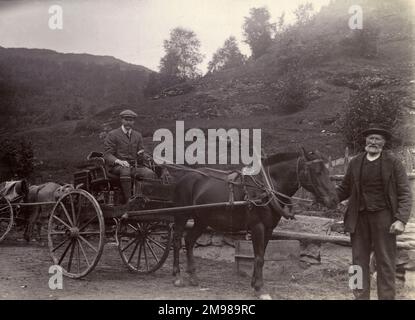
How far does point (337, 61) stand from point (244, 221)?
144 feet

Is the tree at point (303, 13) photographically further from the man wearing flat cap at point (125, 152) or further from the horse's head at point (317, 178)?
the horse's head at point (317, 178)

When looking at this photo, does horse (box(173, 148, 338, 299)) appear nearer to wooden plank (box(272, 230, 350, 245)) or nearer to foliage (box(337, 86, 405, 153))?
wooden plank (box(272, 230, 350, 245))

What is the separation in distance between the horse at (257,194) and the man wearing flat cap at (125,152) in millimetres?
820

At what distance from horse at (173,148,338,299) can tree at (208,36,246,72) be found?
60.8 m

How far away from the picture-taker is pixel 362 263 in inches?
217

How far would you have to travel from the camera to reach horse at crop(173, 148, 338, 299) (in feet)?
20.3

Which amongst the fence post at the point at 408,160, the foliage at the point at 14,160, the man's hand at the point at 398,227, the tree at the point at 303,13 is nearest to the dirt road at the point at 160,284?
the man's hand at the point at 398,227

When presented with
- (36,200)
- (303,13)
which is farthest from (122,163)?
(303,13)

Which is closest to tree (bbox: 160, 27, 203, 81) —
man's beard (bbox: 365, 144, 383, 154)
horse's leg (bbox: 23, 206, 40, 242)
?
horse's leg (bbox: 23, 206, 40, 242)

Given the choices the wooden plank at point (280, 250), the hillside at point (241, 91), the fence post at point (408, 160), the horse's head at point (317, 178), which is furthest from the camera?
the hillside at point (241, 91)

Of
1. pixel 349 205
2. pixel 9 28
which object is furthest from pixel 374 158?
pixel 9 28

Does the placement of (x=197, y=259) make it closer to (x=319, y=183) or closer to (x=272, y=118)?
(x=319, y=183)

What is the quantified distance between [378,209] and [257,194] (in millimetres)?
1755

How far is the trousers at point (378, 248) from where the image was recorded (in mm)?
5293
